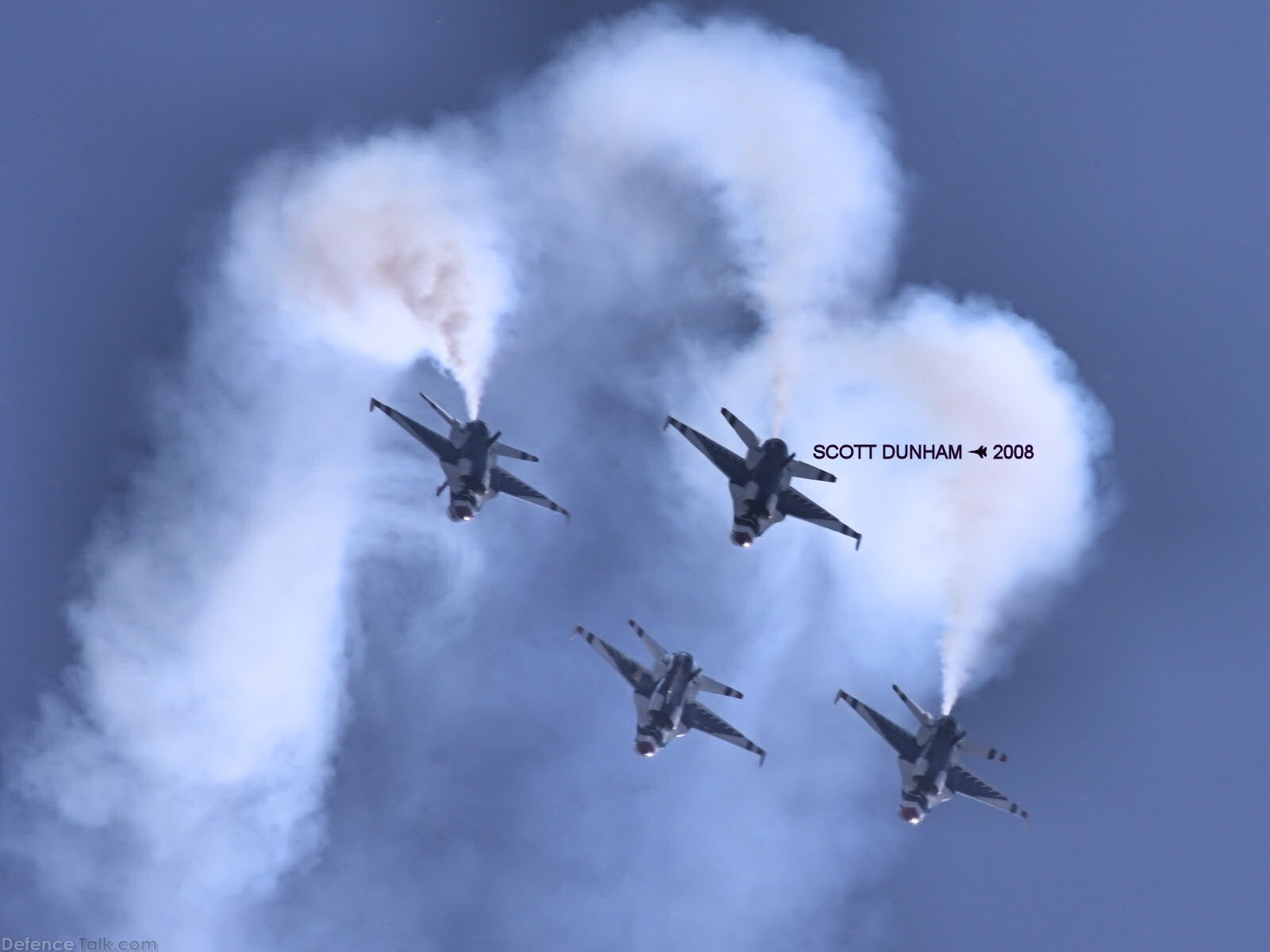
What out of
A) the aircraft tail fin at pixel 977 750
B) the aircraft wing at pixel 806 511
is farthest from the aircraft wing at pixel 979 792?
the aircraft wing at pixel 806 511

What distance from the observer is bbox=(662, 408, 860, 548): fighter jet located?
245ft

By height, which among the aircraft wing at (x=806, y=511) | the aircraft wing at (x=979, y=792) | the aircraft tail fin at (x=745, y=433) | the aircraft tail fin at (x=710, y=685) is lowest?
the aircraft wing at (x=979, y=792)

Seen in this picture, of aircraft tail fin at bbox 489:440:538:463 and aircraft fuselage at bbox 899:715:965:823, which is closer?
aircraft fuselage at bbox 899:715:965:823

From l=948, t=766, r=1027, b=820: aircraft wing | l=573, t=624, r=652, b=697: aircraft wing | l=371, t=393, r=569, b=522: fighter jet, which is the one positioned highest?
l=371, t=393, r=569, b=522: fighter jet

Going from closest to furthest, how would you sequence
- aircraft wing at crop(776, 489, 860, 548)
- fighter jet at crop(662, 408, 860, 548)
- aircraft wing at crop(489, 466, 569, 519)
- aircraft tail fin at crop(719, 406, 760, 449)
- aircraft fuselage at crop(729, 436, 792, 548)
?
aircraft tail fin at crop(719, 406, 760, 449)
fighter jet at crop(662, 408, 860, 548)
aircraft fuselage at crop(729, 436, 792, 548)
aircraft wing at crop(776, 489, 860, 548)
aircraft wing at crop(489, 466, 569, 519)

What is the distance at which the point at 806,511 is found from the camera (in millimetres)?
76375

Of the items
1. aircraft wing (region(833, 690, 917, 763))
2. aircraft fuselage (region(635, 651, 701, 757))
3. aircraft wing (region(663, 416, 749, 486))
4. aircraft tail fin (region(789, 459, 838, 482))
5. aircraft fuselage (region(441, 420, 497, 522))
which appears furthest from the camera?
aircraft fuselage (region(635, 651, 701, 757))

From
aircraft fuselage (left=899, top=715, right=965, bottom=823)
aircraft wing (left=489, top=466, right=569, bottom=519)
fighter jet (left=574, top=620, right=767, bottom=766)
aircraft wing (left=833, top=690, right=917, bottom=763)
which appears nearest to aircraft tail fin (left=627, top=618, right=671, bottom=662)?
fighter jet (left=574, top=620, right=767, bottom=766)

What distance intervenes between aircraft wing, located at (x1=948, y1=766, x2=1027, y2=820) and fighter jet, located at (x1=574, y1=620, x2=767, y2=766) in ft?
33.5

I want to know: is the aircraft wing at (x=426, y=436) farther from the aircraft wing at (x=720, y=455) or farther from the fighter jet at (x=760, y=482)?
the fighter jet at (x=760, y=482)

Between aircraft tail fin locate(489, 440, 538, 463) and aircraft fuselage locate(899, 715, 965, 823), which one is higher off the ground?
aircraft tail fin locate(489, 440, 538, 463)

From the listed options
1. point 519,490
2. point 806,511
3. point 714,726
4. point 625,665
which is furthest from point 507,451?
point 714,726

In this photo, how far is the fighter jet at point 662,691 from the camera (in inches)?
3123

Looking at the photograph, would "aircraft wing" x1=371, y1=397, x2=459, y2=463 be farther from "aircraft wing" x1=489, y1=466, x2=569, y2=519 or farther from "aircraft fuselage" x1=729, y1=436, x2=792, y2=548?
"aircraft fuselage" x1=729, y1=436, x2=792, y2=548
